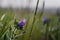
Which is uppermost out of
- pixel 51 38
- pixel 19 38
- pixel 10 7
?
pixel 10 7

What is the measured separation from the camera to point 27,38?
1.18 m

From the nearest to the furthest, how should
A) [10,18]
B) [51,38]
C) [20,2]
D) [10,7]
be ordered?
[10,18] < [51,38] < [10,7] < [20,2]

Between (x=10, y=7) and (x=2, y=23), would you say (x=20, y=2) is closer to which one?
(x=10, y=7)

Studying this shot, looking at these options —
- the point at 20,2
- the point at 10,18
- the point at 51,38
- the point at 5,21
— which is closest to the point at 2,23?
the point at 5,21

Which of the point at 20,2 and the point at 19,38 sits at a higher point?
the point at 20,2

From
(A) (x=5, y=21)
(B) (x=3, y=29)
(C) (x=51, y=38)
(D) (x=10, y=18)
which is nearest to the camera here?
(B) (x=3, y=29)

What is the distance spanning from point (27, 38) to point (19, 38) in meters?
0.05

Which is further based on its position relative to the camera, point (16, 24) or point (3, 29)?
point (16, 24)

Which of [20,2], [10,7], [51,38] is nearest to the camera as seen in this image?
[51,38]

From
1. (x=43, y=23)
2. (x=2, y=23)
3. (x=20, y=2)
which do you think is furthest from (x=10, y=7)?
(x=2, y=23)

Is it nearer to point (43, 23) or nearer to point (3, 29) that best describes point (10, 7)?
point (43, 23)

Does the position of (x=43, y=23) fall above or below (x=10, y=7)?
below

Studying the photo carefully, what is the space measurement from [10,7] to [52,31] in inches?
15.9

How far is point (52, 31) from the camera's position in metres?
1.82
